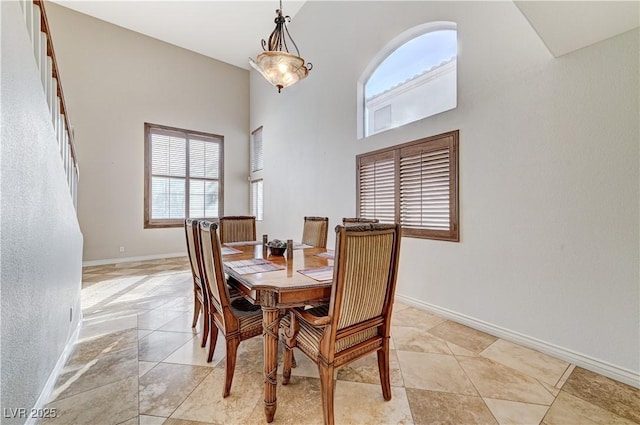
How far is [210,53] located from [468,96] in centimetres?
646

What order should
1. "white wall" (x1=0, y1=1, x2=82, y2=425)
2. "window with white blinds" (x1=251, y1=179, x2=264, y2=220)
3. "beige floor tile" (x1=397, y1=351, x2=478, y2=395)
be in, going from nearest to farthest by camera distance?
"white wall" (x1=0, y1=1, x2=82, y2=425), "beige floor tile" (x1=397, y1=351, x2=478, y2=395), "window with white blinds" (x1=251, y1=179, x2=264, y2=220)

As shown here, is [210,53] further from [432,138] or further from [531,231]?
[531,231]

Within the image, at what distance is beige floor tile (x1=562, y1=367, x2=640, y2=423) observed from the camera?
1572mm

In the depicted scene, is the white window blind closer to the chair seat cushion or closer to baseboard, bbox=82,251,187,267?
baseboard, bbox=82,251,187,267

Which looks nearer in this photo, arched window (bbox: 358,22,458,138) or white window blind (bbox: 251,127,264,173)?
arched window (bbox: 358,22,458,138)

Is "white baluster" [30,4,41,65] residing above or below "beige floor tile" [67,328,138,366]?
above

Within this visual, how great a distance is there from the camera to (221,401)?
5.43 ft

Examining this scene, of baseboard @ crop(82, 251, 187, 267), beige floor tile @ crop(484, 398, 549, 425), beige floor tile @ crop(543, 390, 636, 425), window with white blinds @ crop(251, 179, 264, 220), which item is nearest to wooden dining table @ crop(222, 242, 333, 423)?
beige floor tile @ crop(484, 398, 549, 425)

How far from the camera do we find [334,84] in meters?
4.35

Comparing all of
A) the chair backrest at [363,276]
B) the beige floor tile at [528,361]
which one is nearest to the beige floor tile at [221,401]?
the chair backrest at [363,276]

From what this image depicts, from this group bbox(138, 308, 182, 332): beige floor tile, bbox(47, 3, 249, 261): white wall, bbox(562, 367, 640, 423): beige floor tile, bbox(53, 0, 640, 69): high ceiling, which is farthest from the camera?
bbox(47, 3, 249, 261): white wall

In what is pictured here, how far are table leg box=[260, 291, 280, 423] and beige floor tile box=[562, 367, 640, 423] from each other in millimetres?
1898

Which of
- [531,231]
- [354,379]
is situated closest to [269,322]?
[354,379]

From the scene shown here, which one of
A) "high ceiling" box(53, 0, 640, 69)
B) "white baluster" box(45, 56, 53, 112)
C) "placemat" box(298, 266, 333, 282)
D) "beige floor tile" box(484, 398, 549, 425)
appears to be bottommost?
"beige floor tile" box(484, 398, 549, 425)
